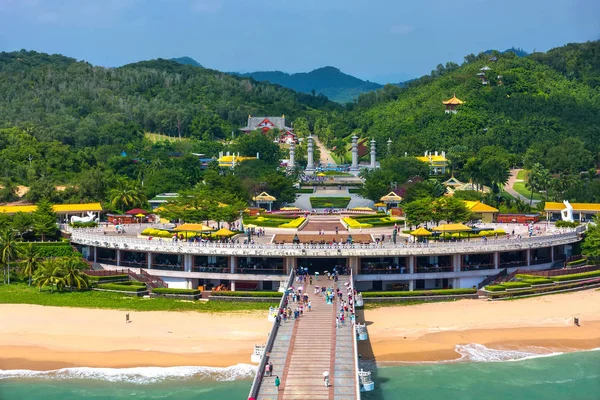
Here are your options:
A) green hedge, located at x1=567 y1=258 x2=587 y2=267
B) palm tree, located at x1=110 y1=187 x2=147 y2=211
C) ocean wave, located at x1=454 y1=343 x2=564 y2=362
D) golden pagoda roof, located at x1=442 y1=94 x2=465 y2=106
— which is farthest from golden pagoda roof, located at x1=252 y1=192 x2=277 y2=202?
golden pagoda roof, located at x1=442 y1=94 x2=465 y2=106

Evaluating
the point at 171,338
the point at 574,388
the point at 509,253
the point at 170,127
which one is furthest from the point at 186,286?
the point at 170,127

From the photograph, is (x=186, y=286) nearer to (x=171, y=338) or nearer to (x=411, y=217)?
(x=171, y=338)

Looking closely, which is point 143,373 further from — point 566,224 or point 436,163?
point 436,163

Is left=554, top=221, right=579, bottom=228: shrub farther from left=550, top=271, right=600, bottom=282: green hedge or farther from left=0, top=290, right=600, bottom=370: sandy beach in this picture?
left=0, top=290, right=600, bottom=370: sandy beach

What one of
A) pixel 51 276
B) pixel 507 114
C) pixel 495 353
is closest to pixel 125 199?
pixel 51 276

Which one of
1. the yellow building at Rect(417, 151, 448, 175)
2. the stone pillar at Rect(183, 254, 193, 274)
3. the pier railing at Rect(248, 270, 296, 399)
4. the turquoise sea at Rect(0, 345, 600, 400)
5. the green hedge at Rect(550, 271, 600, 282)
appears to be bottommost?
the turquoise sea at Rect(0, 345, 600, 400)
